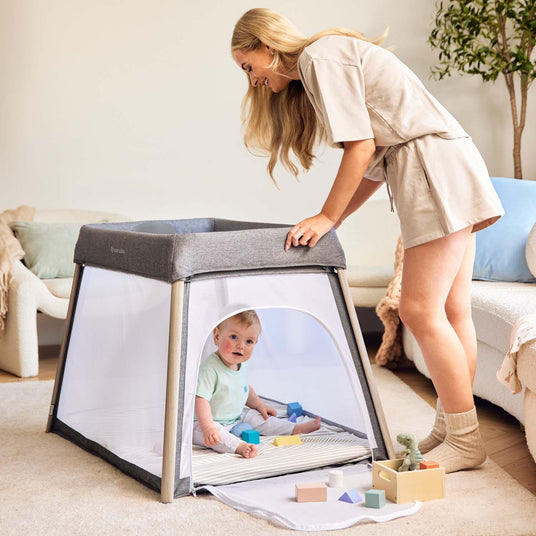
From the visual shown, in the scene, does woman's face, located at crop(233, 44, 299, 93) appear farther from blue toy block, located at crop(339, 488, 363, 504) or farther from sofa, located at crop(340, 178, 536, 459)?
blue toy block, located at crop(339, 488, 363, 504)

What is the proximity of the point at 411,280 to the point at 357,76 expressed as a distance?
0.44 metres

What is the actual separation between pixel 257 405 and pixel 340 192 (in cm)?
68

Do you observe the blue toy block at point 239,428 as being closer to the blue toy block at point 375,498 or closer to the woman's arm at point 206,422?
the woman's arm at point 206,422

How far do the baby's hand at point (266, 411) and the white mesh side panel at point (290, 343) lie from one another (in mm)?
92

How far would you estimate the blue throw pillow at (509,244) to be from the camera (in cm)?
255

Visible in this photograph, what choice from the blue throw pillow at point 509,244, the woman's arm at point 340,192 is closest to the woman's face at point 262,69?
the woman's arm at point 340,192

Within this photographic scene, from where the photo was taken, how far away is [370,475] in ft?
5.69

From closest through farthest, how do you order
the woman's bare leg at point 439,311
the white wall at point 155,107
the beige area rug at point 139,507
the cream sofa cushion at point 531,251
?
the beige area rug at point 139,507
the woman's bare leg at point 439,311
the cream sofa cushion at point 531,251
the white wall at point 155,107

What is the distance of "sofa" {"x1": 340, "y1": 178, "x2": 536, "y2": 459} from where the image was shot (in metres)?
1.73

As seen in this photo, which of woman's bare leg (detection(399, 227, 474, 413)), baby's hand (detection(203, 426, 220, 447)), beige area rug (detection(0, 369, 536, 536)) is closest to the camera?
beige area rug (detection(0, 369, 536, 536))

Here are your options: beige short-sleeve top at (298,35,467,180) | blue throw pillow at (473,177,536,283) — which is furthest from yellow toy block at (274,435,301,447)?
blue throw pillow at (473,177,536,283)

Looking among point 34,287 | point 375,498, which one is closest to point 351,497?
point 375,498

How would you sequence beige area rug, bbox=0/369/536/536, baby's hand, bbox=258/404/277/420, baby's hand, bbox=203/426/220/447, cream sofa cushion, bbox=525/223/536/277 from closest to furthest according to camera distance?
1. beige area rug, bbox=0/369/536/536
2. baby's hand, bbox=203/426/220/447
3. baby's hand, bbox=258/404/277/420
4. cream sofa cushion, bbox=525/223/536/277

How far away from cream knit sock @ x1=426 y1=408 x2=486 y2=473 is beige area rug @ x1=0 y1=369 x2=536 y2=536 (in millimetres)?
28
